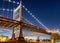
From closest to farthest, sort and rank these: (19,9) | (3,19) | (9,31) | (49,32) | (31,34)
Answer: (3,19) < (19,9) < (9,31) < (49,32) < (31,34)

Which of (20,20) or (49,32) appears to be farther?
(49,32)

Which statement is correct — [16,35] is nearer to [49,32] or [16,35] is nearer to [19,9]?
[19,9]

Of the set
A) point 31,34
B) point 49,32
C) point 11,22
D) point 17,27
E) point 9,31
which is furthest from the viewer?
point 31,34

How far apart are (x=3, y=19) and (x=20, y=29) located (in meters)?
4.64

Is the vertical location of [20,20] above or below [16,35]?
above

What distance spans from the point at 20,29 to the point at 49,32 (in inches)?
556

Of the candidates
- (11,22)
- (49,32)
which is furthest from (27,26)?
(49,32)

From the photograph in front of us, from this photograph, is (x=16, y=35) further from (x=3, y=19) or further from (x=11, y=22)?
(x=3, y=19)

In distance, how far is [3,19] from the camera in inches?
1116

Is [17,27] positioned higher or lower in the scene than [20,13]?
→ lower

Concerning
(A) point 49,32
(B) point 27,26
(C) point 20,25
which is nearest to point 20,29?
(C) point 20,25

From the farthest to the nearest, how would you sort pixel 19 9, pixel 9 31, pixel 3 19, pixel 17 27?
pixel 9 31
pixel 19 9
pixel 17 27
pixel 3 19

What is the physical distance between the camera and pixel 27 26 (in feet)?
113

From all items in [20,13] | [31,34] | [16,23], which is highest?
[20,13]
